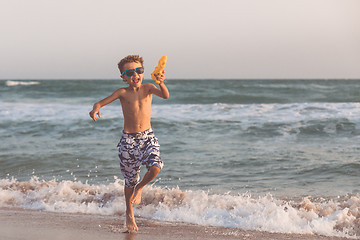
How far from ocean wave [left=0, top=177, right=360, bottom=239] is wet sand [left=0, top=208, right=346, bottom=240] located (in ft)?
0.63

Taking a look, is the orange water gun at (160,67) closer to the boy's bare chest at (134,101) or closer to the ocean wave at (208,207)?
the boy's bare chest at (134,101)

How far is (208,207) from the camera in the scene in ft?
16.5

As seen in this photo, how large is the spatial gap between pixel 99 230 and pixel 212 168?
11.7ft

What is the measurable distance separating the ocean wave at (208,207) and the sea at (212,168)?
12 mm

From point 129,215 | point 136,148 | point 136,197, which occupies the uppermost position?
point 136,148

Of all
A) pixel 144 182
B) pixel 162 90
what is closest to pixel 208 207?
pixel 144 182

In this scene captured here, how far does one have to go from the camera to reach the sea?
4.82 m

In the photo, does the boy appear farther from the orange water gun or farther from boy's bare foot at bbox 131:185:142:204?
the orange water gun

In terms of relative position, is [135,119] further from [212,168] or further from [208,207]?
[212,168]

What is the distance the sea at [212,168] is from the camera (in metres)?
4.82

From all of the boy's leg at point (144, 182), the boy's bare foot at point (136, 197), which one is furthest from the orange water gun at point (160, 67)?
the boy's bare foot at point (136, 197)

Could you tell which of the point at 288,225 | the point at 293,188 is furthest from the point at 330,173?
the point at 288,225

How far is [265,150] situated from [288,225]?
188 inches

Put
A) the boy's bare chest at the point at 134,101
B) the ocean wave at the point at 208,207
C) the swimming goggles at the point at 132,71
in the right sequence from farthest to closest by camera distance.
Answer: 1. the ocean wave at the point at 208,207
2. the boy's bare chest at the point at 134,101
3. the swimming goggles at the point at 132,71
